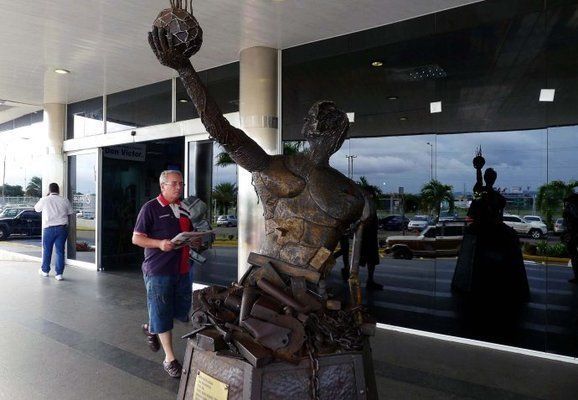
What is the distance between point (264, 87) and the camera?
6184 millimetres

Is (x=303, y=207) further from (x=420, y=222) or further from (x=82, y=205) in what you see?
(x=82, y=205)

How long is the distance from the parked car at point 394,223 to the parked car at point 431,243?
0.39 feet

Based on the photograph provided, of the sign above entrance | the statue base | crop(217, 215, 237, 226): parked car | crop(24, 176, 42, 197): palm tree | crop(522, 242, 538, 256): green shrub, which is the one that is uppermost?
the sign above entrance

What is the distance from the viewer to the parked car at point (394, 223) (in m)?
5.49

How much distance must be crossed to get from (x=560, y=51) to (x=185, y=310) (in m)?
4.21

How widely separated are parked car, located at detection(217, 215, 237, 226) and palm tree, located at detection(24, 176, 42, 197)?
7.28 metres

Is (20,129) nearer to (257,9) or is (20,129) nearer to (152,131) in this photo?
(152,131)

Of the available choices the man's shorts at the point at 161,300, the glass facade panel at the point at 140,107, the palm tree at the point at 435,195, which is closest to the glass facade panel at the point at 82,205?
the glass facade panel at the point at 140,107

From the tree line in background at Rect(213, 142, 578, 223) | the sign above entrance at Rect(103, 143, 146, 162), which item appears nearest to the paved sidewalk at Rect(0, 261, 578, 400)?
the tree line in background at Rect(213, 142, 578, 223)

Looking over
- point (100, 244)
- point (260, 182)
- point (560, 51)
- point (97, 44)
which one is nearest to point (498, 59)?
point (560, 51)

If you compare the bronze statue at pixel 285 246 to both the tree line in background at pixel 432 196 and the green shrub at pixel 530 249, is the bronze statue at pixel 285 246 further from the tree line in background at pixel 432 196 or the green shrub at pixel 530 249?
the green shrub at pixel 530 249

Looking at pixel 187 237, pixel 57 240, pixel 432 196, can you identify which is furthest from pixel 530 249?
pixel 57 240

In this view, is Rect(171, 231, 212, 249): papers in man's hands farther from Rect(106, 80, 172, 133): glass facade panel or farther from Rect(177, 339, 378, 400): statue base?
Rect(106, 80, 172, 133): glass facade panel

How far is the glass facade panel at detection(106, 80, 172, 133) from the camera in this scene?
26.8 ft
